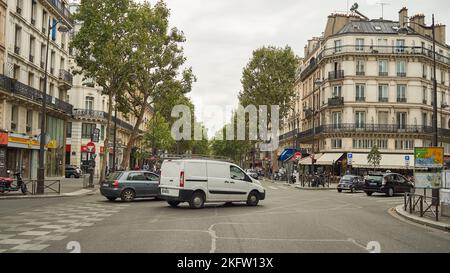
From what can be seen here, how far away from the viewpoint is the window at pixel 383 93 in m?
53.6

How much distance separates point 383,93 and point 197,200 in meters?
42.0

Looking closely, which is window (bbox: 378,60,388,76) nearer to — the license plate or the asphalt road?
the asphalt road

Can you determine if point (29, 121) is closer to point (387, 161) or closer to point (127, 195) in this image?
point (127, 195)

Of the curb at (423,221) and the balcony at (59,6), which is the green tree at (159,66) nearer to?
the balcony at (59,6)

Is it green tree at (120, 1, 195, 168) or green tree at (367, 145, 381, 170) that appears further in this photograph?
green tree at (367, 145, 381, 170)

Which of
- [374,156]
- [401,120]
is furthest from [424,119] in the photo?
[374,156]

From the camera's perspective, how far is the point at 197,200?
17.1 metres

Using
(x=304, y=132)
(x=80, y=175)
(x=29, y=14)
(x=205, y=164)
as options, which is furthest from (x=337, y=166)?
(x=205, y=164)

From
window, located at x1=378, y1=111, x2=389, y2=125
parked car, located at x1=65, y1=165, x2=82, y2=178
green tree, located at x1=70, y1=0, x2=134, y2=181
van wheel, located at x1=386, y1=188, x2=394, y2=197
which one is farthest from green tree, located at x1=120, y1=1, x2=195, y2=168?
window, located at x1=378, y1=111, x2=389, y2=125

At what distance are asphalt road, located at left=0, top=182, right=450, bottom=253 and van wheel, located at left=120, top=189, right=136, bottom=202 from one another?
4.32 m

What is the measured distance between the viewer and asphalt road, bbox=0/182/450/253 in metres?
8.73

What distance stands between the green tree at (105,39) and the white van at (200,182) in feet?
50.0

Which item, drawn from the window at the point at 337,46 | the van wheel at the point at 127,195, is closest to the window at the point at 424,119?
the window at the point at 337,46
